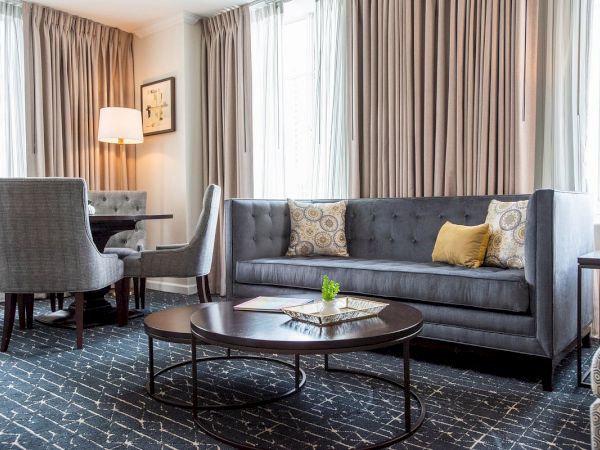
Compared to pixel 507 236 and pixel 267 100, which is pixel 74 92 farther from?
pixel 507 236

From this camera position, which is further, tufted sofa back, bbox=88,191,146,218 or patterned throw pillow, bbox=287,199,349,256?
tufted sofa back, bbox=88,191,146,218

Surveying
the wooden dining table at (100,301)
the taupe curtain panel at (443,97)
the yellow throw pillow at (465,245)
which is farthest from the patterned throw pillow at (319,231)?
the wooden dining table at (100,301)

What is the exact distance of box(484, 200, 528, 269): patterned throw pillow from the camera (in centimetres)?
264

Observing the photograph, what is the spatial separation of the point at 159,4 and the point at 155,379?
11.5 feet

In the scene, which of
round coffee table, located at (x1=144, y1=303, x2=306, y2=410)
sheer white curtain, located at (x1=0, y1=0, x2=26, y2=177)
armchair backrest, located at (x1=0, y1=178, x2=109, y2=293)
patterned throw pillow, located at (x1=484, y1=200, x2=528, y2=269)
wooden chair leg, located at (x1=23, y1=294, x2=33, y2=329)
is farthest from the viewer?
sheer white curtain, located at (x1=0, y1=0, x2=26, y2=177)

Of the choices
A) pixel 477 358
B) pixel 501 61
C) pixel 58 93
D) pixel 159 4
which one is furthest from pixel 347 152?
pixel 58 93

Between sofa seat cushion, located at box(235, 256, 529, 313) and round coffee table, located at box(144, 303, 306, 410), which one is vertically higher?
sofa seat cushion, located at box(235, 256, 529, 313)

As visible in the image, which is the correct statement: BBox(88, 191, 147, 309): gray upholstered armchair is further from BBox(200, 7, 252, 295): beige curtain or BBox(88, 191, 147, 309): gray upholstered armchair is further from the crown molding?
the crown molding

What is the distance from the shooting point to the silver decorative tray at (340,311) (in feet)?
5.72

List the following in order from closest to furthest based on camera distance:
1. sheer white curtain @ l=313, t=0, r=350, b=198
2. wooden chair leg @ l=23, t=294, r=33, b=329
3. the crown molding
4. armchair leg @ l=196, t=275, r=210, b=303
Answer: wooden chair leg @ l=23, t=294, r=33, b=329 → armchair leg @ l=196, t=275, r=210, b=303 → sheer white curtain @ l=313, t=0, r=350, b=198 → the crown molding

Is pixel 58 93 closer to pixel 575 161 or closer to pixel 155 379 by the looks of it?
pixel 155 379

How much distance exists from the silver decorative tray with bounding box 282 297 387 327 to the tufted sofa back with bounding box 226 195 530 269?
1.33 m

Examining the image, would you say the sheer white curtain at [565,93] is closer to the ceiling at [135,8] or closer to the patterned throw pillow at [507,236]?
the patterned throw pillow at [507,236]

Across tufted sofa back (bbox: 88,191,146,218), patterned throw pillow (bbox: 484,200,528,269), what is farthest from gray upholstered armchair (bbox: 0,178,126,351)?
patterned throw pillow (bbox: 484,200,528,269)
